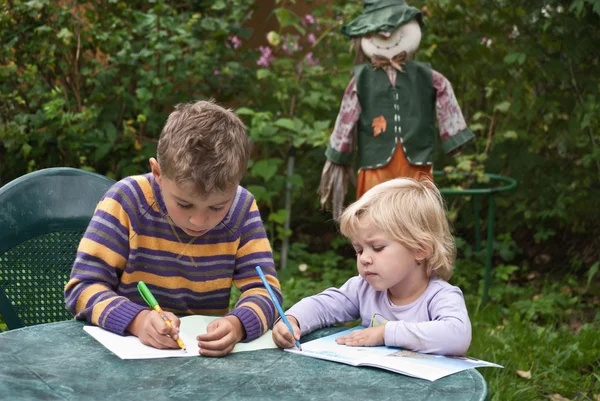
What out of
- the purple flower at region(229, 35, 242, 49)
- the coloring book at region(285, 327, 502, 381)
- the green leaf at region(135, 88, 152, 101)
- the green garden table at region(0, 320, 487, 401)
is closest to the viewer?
the green garden table at region(0, 320, 487, 401)

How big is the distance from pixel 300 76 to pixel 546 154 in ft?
5.55

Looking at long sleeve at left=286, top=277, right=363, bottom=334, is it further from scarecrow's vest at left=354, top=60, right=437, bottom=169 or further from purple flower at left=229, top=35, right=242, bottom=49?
purple flower at left=229, top=35, right=242, bottom=49

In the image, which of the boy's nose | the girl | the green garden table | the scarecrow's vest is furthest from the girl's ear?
the scarecrow's vest

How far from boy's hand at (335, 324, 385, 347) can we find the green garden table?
0.14m

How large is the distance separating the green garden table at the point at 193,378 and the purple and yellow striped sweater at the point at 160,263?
0.55 feet

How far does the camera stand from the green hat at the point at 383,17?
11.6 ft

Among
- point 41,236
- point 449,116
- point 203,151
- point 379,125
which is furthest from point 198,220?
point 449,116

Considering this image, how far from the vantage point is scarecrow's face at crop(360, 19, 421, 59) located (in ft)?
11.7

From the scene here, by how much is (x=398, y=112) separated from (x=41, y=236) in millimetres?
1836

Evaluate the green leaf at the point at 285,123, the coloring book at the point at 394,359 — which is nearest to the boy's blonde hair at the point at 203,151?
the coloring book at the point at 394,359

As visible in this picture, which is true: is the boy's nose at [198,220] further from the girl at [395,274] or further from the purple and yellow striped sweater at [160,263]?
the girl at [395,274]

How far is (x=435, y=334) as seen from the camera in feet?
5.67

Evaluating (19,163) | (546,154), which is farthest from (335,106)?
(19,163)

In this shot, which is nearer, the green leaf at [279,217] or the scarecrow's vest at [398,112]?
the scarecrow's vest at [398,112]
